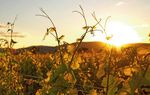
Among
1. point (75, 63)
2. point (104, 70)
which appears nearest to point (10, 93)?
point (75, 63)

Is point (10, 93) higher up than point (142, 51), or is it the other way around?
point (142, 51)

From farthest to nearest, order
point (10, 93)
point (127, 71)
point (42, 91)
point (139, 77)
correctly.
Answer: point (10, 93)
point (42, 91)
point (127, 71)
point (139, 77)

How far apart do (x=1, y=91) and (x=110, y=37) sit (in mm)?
3987

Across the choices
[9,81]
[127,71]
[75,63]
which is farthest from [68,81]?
[9,81]

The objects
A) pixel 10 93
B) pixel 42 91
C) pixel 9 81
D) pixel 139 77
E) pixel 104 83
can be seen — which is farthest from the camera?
pixel 9 81

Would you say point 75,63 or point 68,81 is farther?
point 75,63

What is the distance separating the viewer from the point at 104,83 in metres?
1.85

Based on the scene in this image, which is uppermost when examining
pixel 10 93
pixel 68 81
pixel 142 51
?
pixel 142 51

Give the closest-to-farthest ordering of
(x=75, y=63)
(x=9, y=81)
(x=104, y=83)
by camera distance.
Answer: (x=104, y=83)
(x=75, y=63)
(x=9, y=81)

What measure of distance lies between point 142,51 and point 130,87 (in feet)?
0.66

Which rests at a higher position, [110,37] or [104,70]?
[110,37]

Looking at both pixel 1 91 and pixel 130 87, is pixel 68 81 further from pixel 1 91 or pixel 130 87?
pixel 1 91

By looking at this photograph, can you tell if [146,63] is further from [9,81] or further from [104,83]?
[9,81]

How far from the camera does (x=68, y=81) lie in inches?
84.0
